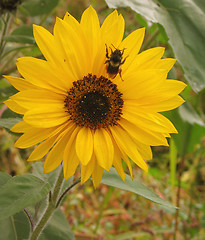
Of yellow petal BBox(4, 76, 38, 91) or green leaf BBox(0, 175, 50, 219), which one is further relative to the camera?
yellow petal BBox(4, 76, 38, 91)

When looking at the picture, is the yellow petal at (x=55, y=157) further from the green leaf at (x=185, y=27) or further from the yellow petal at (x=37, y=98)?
the green leaf at (x=185, y=27)

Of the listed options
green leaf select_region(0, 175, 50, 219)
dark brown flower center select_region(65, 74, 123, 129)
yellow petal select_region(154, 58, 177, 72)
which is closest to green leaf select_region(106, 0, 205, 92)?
yellow petal select_region(154, 58, 177, 72)

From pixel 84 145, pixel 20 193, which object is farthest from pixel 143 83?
pixel 20 193

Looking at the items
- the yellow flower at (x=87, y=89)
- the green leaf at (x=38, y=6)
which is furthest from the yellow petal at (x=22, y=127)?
the green leaf at (x=38, y=6)

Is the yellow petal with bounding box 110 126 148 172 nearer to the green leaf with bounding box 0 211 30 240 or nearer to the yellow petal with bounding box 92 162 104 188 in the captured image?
the yellow petal with bounding box 92 162 104 188

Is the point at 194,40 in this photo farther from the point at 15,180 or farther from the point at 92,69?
the point at 15,180

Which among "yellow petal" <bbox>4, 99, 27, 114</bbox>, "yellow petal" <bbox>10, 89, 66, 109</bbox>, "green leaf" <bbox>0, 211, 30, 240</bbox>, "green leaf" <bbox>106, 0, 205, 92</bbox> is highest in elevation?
"green leaf" <bbox>106, 0, 205, 92</bbox>

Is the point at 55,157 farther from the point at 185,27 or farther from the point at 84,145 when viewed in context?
the point at 185,27

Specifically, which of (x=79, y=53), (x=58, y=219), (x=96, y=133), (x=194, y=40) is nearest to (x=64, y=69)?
(x=79, y=53)
